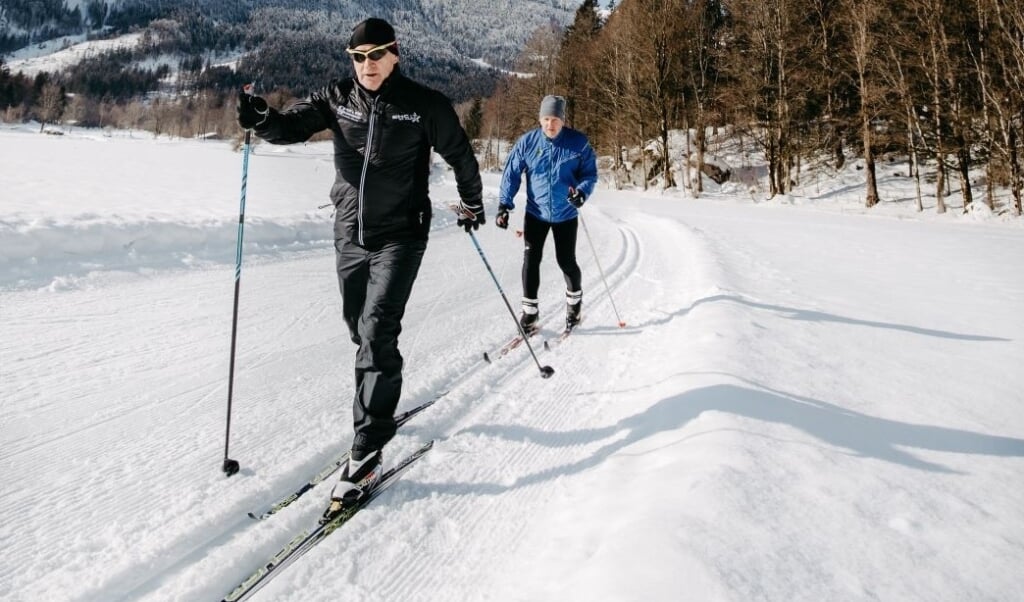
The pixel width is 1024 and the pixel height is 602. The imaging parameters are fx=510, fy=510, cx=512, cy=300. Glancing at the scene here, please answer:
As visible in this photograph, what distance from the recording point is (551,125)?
4844 millimetres

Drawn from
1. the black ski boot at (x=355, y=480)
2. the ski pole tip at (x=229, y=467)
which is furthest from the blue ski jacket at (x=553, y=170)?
the ski pole tip at (x=229, y=467)

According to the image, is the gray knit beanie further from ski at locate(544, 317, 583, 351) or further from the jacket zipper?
the jacket zipper

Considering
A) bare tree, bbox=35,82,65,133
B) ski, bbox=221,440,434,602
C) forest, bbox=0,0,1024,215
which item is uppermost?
bare tree, bbox=35,82,65,133

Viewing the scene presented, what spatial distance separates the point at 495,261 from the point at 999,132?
2019 centimetres

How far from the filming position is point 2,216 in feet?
19.9

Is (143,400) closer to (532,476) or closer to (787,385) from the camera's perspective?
(532,476)

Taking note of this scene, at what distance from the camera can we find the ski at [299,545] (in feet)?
6.29

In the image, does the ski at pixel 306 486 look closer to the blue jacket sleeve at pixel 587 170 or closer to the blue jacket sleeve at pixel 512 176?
the blue jacket sleeve at pixel 512 176

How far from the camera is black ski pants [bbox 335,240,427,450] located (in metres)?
2.60

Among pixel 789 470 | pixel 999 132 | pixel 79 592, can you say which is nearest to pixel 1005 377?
pixel 789 470

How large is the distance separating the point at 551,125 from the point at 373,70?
8.58 feet

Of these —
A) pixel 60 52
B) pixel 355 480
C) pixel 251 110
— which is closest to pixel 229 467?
pixel 355 480

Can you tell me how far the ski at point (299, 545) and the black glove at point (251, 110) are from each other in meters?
1.89

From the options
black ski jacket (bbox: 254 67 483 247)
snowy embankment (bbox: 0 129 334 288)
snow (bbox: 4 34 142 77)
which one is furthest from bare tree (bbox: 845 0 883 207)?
snow (bbox: 4 34 142 77)
